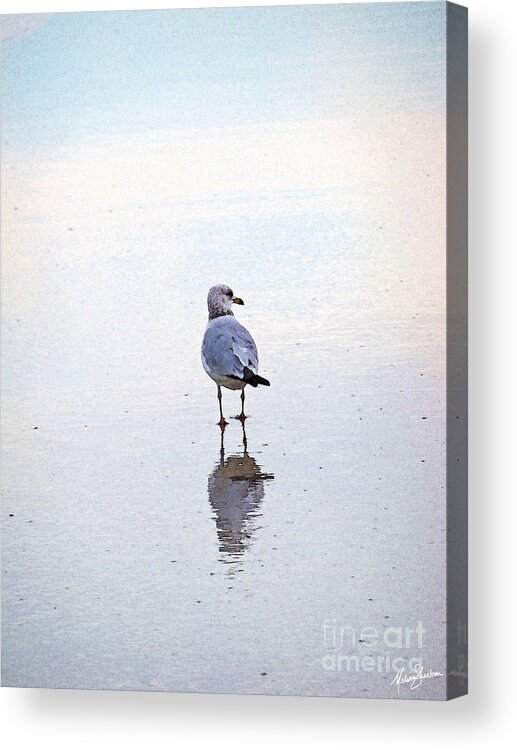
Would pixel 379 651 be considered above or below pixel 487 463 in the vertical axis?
below

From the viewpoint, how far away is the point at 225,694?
519cm

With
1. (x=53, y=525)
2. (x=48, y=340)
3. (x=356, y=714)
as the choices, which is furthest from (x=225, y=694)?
(x=48, y=340)

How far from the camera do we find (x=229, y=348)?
528 centimetres

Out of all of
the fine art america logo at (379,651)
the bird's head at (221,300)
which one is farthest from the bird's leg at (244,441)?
the fine art america logo at (379,651)

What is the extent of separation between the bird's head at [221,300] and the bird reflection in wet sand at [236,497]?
399 mm

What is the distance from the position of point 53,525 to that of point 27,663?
47 centimetres

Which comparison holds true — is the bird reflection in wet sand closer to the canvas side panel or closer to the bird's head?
the bird's head

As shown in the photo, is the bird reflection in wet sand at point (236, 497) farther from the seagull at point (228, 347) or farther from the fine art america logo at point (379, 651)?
the fine art america logo at point (379, 651)

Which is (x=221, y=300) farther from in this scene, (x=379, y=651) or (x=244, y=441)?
(x=379, y=651)

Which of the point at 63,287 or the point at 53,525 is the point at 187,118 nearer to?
the point at 63,287

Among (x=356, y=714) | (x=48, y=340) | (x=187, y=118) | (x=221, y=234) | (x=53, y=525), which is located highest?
(x=187, y=118)
